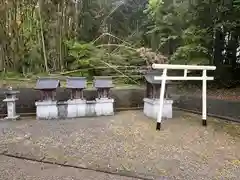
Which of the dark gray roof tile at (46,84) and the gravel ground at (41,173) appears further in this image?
the dark gray roof tile at (46,84)

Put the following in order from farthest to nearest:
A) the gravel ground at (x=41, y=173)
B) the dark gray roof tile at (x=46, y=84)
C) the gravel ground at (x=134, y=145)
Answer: the dark gray roof tile at (x=46, y=84)
the gravel ground at (x=134, y=145)
the gravel ground at (x=41, y=173)

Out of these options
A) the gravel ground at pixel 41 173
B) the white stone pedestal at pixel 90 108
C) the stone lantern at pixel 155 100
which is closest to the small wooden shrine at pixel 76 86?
the white stone pedestal at pixel 90 108

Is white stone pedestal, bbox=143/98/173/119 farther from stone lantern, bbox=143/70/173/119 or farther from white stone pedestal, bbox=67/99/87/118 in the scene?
white stone pedestal, bbox=67/99/87/118

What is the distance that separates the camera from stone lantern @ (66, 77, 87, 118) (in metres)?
5.13

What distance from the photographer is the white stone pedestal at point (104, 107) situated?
5336 mm

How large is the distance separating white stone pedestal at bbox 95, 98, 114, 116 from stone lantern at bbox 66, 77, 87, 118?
0.87 ft

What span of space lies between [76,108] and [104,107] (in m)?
0.53

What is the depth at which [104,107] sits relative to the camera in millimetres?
5379

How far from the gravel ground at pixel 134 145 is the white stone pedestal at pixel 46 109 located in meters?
0.23

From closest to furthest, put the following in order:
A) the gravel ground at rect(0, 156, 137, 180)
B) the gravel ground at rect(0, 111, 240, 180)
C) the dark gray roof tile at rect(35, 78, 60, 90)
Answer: the gravel ground at rect(0, 156, 137, 180) → the gravel ground at rect(0, 111, 240, 180) → the dark gray roof tile at rect(35, 78, 60, 90)

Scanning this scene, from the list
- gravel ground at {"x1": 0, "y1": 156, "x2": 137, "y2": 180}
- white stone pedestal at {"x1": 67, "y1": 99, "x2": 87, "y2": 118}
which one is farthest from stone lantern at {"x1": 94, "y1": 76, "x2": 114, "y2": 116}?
gravel ground at {"x1": 0, "y1": 156, "x2": 137, "y2": 180}

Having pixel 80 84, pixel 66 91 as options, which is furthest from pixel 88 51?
pixel 80 84

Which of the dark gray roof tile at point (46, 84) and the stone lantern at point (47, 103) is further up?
the dark gray roof tile at point (46, 84)

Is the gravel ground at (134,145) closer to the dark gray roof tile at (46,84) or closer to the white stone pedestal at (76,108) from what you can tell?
the white stone pedestal at (76,108)
